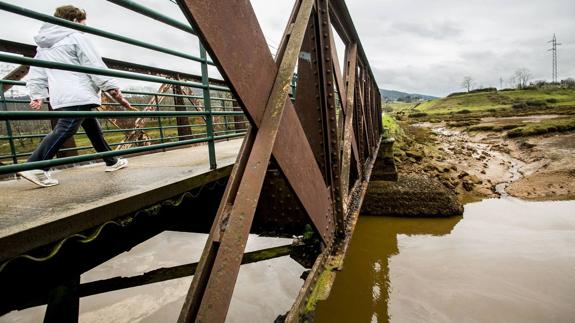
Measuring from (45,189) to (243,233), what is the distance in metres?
2.08

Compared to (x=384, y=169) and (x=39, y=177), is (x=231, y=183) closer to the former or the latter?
(x=39, y=177)

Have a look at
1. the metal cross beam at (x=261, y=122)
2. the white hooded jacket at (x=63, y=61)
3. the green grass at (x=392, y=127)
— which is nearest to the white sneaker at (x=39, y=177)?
the white hooded jacket at (x=63, y=61)

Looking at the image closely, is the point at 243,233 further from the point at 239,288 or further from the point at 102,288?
the point at 239,288

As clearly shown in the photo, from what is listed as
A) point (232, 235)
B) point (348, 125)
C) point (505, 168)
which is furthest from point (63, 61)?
point (505, 168)

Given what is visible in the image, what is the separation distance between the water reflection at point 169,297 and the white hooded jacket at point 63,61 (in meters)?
3.32

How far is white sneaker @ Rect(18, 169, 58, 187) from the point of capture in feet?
7.93

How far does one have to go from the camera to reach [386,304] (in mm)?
4656

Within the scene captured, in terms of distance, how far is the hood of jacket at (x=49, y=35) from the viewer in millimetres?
2588

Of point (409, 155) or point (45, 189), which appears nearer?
point (45, 189)

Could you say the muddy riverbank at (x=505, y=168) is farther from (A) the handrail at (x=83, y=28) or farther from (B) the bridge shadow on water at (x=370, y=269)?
(A) the handrail at (x=83, y=28)

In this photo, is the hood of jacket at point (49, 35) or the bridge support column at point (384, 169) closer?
the hood of jacket at point (49, 35)

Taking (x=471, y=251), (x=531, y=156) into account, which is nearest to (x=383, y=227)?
(x=471, y=251)

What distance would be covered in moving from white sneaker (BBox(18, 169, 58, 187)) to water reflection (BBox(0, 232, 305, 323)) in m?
2.87

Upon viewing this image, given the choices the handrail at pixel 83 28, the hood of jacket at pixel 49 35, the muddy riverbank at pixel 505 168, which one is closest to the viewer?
the handrail at pixel 83 28
